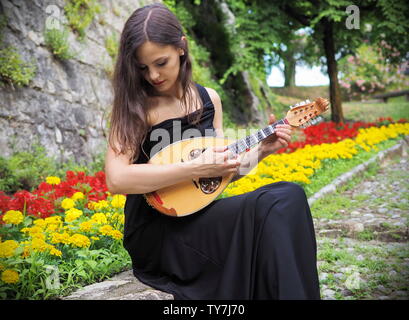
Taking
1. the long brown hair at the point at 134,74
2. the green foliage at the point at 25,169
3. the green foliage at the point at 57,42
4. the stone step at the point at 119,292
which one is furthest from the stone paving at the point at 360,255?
the green foliage at the point at 57,42

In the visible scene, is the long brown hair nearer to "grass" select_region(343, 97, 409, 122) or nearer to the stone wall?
the stone wall

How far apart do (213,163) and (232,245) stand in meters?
0.39

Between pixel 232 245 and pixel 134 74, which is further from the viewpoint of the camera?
pixel 134 74

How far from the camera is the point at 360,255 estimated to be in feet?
9.84

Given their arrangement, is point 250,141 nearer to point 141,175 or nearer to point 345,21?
point 141,175

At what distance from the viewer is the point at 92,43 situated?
18.1ft

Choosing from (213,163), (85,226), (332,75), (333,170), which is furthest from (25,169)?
(332,75)

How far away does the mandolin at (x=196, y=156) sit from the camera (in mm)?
1925

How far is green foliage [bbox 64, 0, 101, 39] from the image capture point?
5195mm

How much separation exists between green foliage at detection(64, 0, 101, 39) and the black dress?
3.81 m

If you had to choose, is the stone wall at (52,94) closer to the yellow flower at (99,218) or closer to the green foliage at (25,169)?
the green foliage at (25,169)

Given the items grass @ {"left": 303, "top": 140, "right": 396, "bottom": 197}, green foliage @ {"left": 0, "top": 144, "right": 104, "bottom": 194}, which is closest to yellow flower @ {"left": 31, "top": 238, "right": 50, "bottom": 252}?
green foliage @ {"left": 0, "top": 144, "right": 104, "bottom": 194}

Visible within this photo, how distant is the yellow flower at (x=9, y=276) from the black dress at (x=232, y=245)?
0.54 meters

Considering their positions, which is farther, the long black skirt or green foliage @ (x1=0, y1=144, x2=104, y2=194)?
green foliage @ (x1=0, y1=144, x2=104, y2=194)
